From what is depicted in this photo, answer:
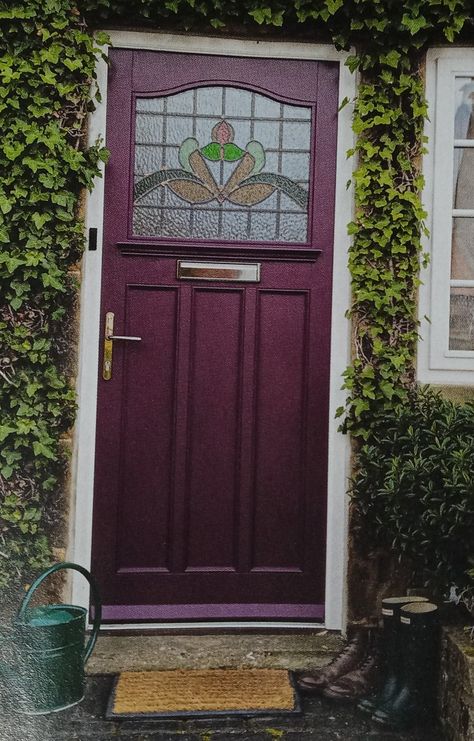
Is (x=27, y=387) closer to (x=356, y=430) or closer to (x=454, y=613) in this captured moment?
(x=356, y=430)

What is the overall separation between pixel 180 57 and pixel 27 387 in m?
1.95

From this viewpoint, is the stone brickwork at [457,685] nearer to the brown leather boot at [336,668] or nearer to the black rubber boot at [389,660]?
the black rubber boot at [389,660]

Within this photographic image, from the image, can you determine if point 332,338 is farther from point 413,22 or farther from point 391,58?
point 413,22

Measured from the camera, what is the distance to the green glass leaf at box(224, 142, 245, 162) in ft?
14.2

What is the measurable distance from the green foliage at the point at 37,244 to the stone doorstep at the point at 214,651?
60cm

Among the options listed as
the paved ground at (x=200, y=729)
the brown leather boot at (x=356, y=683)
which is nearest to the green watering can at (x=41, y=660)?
the paved ground at (x=200, y=729)

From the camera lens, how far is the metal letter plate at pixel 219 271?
427 cm

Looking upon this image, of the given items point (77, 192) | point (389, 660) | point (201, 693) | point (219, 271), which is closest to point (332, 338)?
point (219, 271)

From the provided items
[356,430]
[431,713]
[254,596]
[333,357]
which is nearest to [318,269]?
[333,357]

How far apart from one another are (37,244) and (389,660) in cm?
261

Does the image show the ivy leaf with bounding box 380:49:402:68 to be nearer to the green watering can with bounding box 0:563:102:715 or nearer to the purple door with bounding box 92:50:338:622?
the purple door with bounding box 92:50:338:622

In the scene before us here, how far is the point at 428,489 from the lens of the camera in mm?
3451

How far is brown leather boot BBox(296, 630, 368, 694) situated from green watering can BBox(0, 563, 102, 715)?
1030mm

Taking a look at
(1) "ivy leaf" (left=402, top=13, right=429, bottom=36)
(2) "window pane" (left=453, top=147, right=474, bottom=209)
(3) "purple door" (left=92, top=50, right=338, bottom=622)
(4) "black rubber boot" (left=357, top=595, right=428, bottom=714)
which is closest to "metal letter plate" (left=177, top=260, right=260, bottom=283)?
(3) "purple door" (left=92, top=50, right=338, bottom=622)
